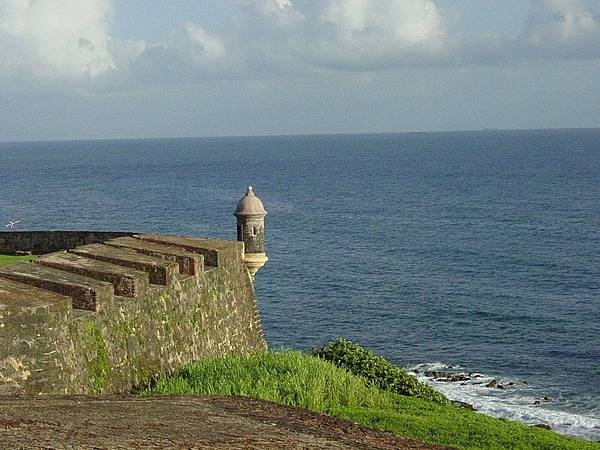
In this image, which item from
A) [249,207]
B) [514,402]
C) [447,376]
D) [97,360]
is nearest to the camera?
[97,360]

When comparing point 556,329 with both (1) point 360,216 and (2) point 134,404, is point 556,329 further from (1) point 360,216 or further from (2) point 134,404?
(1) point 360,216

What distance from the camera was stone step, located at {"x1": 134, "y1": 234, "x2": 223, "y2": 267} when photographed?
22844 mm

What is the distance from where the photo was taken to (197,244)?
2331 cm

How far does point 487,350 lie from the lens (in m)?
48.5

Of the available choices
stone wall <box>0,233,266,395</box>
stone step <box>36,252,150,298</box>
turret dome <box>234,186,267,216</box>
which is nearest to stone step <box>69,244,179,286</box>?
stone wall <box>0,233,266,395</box>

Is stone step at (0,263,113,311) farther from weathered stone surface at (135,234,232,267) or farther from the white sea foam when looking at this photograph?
the white sea foam

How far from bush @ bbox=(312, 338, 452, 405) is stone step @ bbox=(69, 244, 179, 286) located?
658 centimetres

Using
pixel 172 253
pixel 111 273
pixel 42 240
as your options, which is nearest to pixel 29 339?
pixel 111 273

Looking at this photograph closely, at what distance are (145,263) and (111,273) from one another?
1.49m

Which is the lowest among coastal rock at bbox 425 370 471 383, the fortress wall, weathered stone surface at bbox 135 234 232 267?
coastal rock at bbox 425 370 471 383

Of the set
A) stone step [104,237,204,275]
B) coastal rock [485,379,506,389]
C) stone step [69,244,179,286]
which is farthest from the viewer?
coastal rock [485,379,506,389]

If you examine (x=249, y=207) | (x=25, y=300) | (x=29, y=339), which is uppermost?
(x=249, y=207)

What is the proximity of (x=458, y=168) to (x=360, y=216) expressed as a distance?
302ft

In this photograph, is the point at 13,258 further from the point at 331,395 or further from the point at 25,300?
the point at 25,300
